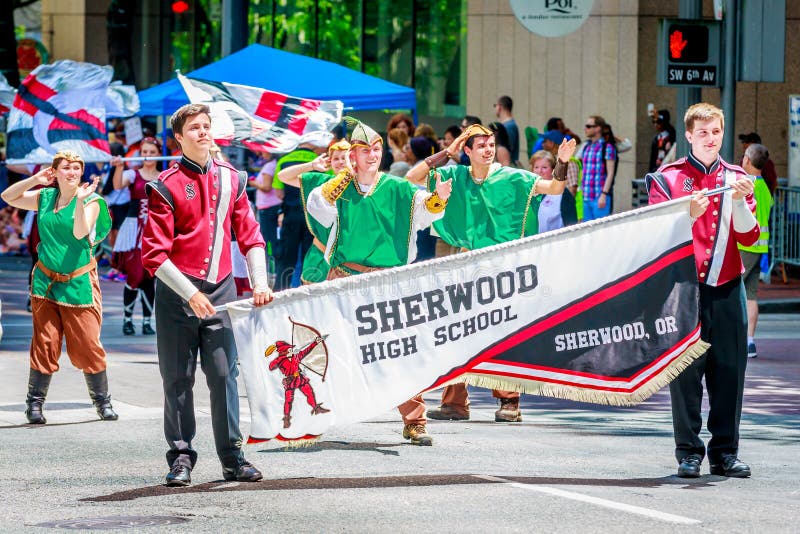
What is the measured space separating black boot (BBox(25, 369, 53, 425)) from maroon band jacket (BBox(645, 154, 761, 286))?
4274mm

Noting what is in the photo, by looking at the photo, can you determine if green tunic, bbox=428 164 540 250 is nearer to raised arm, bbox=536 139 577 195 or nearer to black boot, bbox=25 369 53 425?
raised arm, bbox=536 139 577 195

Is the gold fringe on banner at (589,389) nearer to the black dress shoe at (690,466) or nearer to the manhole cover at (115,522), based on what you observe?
the black dress shoe at (690,466)

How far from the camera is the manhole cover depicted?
6.94 meters

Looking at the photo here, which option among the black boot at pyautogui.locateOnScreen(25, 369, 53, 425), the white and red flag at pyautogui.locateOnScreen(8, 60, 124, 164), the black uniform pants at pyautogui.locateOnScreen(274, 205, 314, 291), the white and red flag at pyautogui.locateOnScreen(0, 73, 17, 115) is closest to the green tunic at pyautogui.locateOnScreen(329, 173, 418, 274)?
the black boot at pyautogui.locateOnScreen(25, 369, 53, 425)

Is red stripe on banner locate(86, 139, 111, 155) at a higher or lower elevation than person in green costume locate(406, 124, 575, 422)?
higher

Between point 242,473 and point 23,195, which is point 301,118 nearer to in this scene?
point 23,195

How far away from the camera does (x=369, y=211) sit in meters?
9.66

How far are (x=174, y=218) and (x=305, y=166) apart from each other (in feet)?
9.32

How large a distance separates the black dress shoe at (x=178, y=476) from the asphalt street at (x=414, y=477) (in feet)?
0.20

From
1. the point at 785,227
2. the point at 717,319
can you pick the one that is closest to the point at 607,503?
the point at 717,319

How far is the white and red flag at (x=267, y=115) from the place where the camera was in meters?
14.3

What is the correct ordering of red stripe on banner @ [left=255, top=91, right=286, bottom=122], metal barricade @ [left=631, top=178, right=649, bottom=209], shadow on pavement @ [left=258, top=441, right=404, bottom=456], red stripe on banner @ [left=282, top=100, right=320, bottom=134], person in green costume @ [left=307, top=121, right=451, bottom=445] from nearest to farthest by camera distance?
shadow on pavement @ [left=258, top=441, right=404, bottom=456] < person in green costume @ [left=307, top=121, right=451, bottom=445] < red stripe on banner @ [left=255, top=91, right=286, bottom=122] < red stripe on banner @ [left=282, top=100, right=320, bottom=134] < metal barricade @ [left=631, top=178, right=649, bottom=209]

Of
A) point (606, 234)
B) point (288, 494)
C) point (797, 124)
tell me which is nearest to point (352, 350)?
point (288, 494)

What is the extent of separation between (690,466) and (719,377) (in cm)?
47
